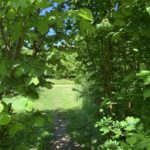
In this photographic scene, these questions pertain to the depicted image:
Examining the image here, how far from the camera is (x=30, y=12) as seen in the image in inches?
110

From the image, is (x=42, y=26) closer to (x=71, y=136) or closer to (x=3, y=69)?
(x=3, y=69)

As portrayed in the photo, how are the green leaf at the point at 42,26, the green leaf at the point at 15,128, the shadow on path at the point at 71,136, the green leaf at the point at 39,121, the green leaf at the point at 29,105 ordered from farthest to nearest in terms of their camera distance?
the shadow on path at the point at 71,136
the green leaf at the point at 39,121
the green leaf at the point at 15,128
the green leaf at the point at 42,26
the green leaf at the point at 29,105

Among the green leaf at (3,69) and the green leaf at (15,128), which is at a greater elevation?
the green leaf at (3,69)

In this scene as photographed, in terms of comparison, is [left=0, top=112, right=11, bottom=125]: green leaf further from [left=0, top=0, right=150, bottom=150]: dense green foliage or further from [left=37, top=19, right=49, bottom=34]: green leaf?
[left=37, top=19, right=49, bottom=34]: green leaf

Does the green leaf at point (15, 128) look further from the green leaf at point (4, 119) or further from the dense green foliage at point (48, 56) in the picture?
the green leaf at point (4, 119)

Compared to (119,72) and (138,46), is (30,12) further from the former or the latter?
(119,72)

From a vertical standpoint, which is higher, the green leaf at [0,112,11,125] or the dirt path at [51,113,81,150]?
the green leaf at [0,112,11,125]

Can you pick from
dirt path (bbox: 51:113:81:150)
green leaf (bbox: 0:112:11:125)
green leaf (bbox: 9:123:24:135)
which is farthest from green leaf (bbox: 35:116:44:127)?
dirt path (bbox: 51:113:81:150)

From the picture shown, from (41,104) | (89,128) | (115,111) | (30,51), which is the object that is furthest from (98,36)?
(41,104)

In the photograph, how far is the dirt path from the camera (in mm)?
8366

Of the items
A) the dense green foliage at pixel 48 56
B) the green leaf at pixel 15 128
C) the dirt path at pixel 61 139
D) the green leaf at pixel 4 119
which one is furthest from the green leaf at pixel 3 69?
the dirt path at pixel 61 139

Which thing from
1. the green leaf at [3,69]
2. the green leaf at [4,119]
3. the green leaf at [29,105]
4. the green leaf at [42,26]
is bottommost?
the green leaf at [4,119]

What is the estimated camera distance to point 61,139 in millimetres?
9250

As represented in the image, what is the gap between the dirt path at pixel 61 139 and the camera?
837cm
